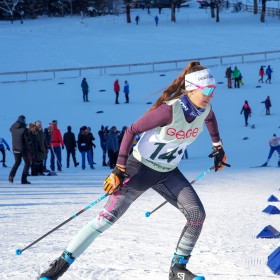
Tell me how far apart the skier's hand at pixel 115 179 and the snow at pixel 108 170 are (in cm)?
66

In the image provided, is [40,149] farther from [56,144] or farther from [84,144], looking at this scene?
[84,144]

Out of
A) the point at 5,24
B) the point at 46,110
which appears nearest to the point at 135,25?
the point at 5,24

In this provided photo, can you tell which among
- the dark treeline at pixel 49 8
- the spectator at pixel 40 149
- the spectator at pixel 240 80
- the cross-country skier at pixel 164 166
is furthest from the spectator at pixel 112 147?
the dark treeline at pixel 49 8

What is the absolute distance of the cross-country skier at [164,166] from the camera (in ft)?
17.1

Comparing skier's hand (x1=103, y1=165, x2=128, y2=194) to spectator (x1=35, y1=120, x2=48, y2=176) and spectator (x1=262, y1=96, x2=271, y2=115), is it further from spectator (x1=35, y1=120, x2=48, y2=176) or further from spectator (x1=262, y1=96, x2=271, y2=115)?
spectator (x1=262, y1=96, x2=271, y2=115)

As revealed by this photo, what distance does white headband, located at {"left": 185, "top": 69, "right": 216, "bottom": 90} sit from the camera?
5.34 metres

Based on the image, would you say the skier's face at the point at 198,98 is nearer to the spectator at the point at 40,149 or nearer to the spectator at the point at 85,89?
the spectator at the point at 40,149

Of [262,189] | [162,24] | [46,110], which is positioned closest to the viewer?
[262,189]

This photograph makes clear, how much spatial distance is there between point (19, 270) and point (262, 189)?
8163 mm

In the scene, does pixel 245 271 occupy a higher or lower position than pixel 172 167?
lower

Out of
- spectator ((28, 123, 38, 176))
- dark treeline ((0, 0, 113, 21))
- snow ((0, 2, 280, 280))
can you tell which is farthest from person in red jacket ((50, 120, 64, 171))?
dark treeline ((0, 0, 113, 21))

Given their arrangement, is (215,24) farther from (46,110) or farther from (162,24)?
(46,110)

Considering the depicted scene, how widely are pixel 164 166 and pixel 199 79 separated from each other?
2.11ft

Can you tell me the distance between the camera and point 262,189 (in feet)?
44.4
